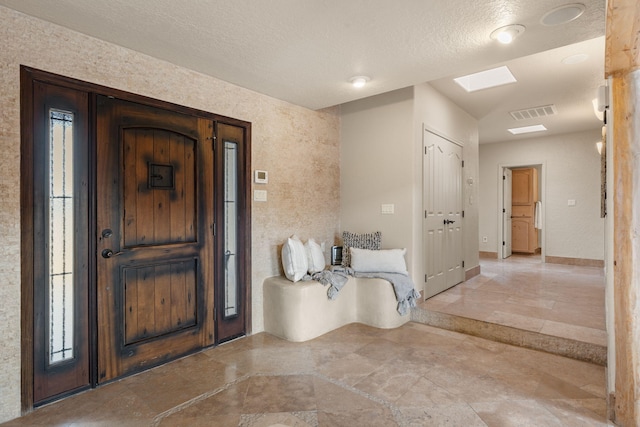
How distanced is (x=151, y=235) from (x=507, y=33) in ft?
9.70

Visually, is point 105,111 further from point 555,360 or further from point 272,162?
point 555,360

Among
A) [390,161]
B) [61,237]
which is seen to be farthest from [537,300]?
[61,237]

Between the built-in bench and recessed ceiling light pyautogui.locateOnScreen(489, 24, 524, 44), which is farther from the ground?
recessed ceiling light pyautogui.locateOnScreen(489, 24, 524, 44)

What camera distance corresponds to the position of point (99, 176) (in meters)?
2.38

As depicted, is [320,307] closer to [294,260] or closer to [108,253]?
[294,260]

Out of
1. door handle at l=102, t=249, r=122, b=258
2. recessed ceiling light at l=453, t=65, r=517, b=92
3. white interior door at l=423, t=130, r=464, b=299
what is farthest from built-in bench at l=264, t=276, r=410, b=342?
recessed ceiling light at l=453, t=65, r=517, b=92

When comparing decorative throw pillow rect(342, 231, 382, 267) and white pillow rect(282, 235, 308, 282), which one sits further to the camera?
decorative throw pillow rect(342, 231, 382, 267)

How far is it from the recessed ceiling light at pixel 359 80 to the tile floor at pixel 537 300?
244 centimetres

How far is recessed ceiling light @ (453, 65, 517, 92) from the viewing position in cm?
386

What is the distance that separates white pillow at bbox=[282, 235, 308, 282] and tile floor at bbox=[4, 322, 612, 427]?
67 centimetres

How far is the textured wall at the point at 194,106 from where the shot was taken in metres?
2.02

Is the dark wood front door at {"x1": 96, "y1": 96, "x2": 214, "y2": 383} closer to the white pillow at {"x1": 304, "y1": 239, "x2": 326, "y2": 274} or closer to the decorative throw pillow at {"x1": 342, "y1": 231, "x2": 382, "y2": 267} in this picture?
the white pillow at {"x1": 304, "y1": 239, "x2": 326, "y2": 274}

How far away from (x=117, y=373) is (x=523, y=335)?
335 cm

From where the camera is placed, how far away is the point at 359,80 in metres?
3.09
